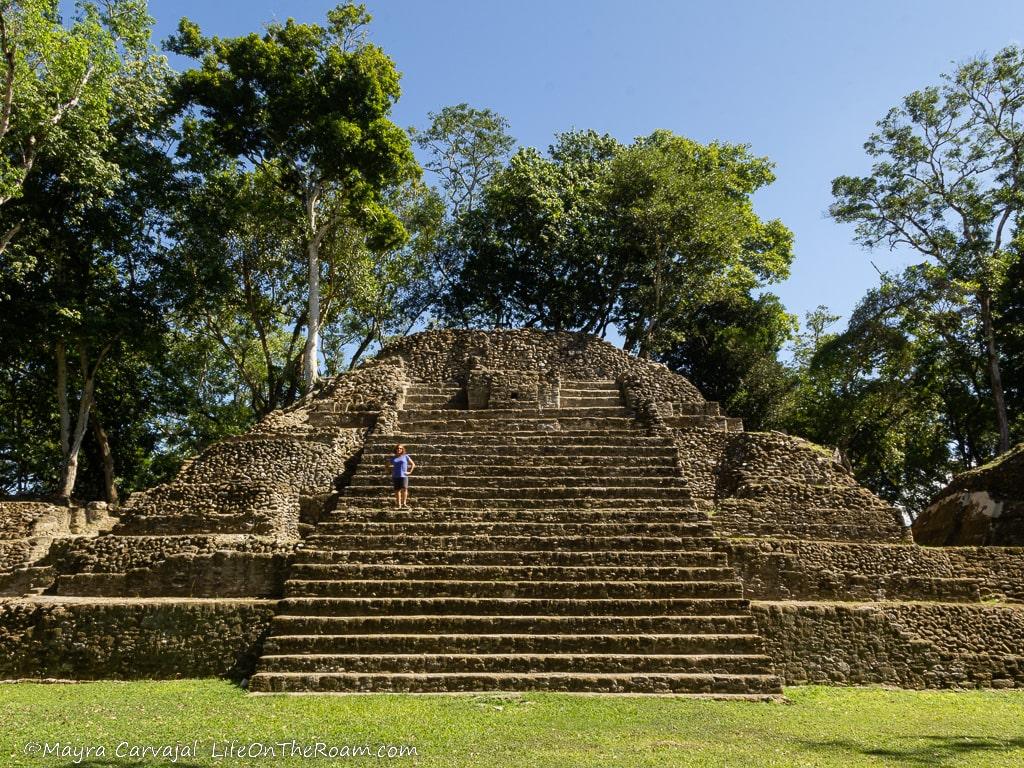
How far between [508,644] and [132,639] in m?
4.31

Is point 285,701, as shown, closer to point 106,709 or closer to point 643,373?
point 106,709

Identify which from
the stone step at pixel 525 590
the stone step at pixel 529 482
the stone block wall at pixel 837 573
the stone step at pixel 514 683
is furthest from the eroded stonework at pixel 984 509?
the stone step at pixel 514 683

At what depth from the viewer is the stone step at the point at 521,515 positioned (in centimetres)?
1060

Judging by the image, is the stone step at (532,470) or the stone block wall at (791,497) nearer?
the stone block wall at (791,497)

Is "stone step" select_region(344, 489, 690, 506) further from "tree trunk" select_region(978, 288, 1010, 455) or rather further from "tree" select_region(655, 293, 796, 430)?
"tree" select_region(655, 293, 796, 430)

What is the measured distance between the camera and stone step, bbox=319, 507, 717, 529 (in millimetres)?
10602

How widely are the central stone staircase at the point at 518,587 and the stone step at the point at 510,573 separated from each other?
0.06ft

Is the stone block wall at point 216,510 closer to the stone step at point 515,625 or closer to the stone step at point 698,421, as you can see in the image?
the stone step at point 515,625

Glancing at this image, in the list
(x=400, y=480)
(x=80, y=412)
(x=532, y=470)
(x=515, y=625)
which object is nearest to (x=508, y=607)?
(x=515, y=625)

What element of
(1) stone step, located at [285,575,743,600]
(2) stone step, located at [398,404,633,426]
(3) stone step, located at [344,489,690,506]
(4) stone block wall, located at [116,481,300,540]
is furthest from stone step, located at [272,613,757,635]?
(2) stone step, located at [398,404,633,426]

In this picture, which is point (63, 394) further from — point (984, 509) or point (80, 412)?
point (984, 509)

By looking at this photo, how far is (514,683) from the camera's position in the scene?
7.93 meters

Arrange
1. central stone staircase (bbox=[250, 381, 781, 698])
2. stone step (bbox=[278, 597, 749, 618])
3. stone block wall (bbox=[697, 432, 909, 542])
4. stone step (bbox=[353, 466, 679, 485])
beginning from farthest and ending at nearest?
stone step (bbox=[353, 466, 679, 485]) → stone block wall (bbox=[697, 432, 909, 542]) → stone step (bbox=[278, 597, 749, 618]) → central stone staircase (bbox=[250, 381, 781, 698])

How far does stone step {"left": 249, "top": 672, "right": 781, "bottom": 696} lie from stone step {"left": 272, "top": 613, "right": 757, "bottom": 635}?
677mm
